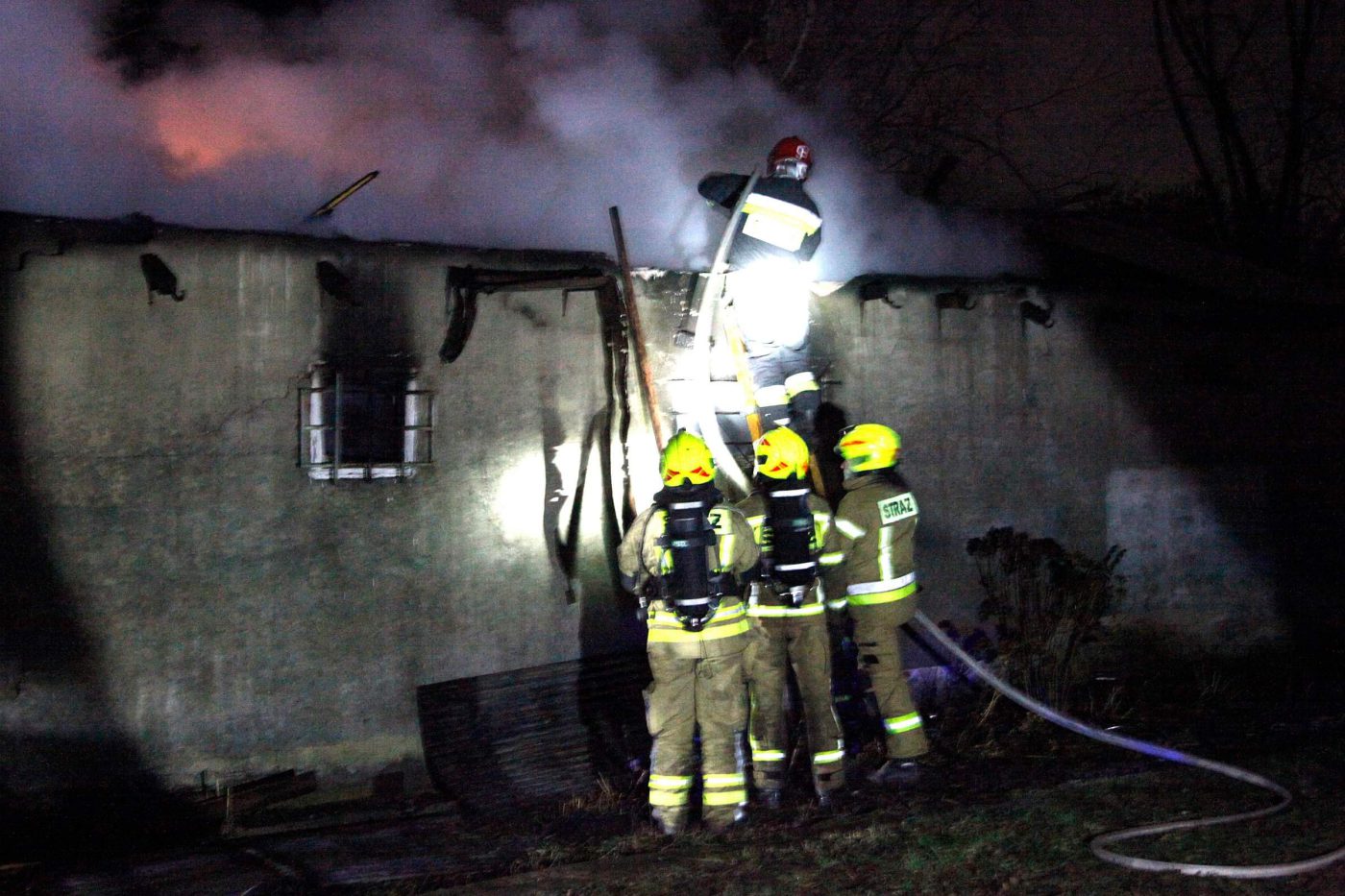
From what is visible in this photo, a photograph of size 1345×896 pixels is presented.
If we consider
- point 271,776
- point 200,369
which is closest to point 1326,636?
point 271,776

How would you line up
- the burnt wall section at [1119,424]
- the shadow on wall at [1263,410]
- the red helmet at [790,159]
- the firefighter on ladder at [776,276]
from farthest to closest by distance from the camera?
the shadow on wall at [1263,410] → the burnt wall section at [1119,424] → the red helmet at [790,159] → the firefighter on ladder at [776,276]

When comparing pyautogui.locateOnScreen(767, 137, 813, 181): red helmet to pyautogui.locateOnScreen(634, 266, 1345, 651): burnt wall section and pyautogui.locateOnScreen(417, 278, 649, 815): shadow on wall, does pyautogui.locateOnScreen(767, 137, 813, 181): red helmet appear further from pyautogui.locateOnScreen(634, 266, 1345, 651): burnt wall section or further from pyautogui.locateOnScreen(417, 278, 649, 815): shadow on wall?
pyautogui.locateOnScreen(417, 278, 649, 815): shadow on wall

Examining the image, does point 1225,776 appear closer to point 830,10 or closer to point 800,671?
point 800,671

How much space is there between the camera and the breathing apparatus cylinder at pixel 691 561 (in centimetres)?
558

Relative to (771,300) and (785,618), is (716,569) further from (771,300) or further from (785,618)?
(771,300)

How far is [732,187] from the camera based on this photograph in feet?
23.3

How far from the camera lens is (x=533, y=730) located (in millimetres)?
6750

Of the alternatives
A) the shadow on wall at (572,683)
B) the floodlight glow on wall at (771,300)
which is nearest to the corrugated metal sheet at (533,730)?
the shadow on wall at (572,683)

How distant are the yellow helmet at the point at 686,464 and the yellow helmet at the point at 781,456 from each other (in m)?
0.45

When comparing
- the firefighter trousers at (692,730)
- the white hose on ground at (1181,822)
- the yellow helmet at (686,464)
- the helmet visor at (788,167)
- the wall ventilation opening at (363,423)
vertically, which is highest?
the helmet visor at (788,167)

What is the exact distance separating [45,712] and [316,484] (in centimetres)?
177

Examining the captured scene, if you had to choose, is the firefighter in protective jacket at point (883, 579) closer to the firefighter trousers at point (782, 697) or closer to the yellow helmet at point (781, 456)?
the firefighter trousers at point (782, 697)

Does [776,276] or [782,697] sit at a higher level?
[776,276]

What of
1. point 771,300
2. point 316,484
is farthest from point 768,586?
point 316,484
